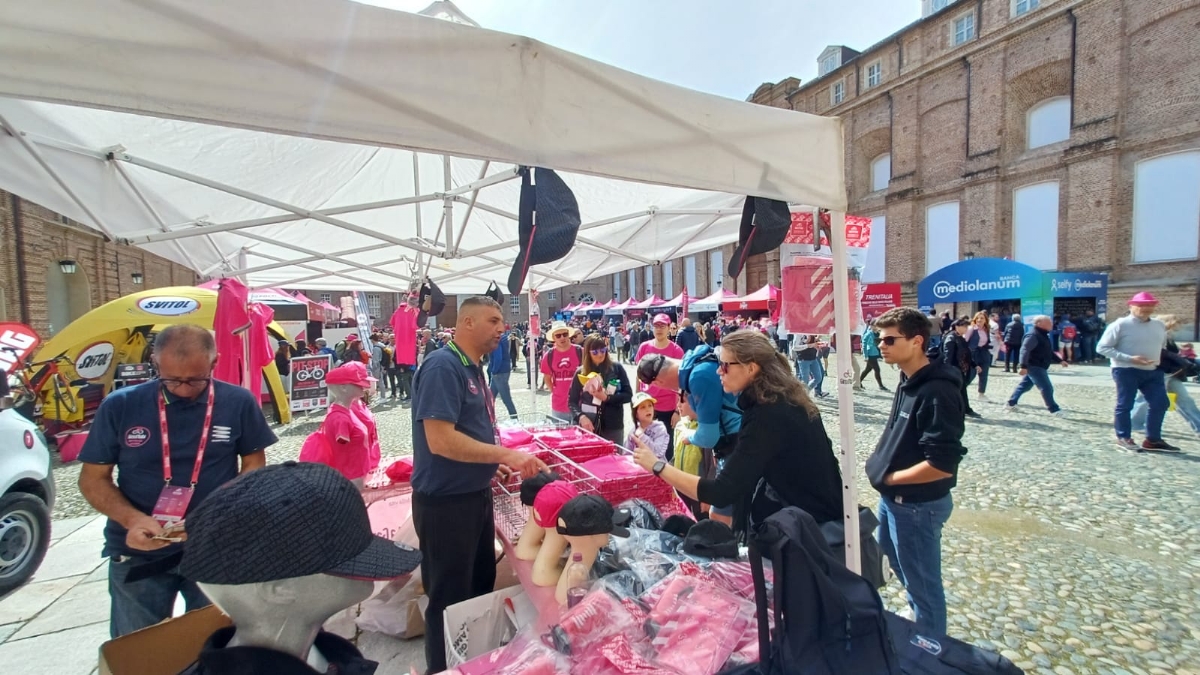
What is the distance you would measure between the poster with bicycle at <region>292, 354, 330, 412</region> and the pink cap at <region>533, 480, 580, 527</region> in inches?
381

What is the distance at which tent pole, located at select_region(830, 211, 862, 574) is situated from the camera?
217 cm

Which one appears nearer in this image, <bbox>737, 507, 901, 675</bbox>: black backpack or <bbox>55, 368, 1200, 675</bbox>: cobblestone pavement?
<bbox>737, 507, 901, 675</bbox>: black backpack

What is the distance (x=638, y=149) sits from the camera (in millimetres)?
1871

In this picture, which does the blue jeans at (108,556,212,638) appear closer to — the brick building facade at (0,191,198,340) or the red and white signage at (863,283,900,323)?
the brick building facade at (0,191,198,340)

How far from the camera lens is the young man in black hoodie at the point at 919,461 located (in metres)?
2.38

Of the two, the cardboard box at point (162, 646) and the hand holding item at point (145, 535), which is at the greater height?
the hand holding item at point (145, 535)

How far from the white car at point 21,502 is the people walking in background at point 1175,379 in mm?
10691

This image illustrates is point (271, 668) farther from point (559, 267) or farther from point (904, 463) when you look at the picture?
point (559, 267)

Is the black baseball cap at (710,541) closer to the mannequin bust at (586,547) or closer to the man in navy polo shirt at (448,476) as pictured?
the mannequin bust at (586,547)

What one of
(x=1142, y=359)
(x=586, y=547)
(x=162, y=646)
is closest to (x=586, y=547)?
(x=586, y=547)

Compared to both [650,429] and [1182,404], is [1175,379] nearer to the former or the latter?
[1182,404]

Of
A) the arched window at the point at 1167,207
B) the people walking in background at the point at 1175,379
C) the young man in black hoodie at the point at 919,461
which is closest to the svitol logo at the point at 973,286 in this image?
the arched window at the point at 1167,207

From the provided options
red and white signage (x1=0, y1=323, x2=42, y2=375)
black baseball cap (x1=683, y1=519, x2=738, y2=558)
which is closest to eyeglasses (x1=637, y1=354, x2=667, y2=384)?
black baseball cap (x1=683, y1=519, x2=738, y2=558)

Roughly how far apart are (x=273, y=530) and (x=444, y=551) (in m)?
1.45
